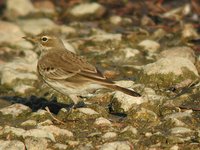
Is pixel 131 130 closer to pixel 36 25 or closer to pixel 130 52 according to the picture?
pixel 130 52

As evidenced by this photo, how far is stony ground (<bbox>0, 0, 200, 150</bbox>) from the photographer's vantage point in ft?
26.3

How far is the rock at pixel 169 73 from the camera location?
9.84 m

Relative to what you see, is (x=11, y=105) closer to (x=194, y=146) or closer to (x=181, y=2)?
(x=194, y=146)

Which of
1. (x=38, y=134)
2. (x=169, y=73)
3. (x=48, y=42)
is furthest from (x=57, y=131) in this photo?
(x=169, y=73)

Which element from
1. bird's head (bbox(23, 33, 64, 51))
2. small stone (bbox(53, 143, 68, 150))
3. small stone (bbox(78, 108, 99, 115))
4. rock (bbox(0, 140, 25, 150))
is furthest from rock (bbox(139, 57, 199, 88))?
rock (bbox(0, 140, 25, 150))

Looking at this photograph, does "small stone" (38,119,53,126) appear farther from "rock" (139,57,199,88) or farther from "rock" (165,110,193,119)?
"rock" (139,57,199,88)

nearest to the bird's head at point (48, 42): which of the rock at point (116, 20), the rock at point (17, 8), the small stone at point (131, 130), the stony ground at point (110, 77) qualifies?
the stony ground at point (110, 77)

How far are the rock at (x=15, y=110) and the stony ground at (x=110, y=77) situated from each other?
0.6 inches

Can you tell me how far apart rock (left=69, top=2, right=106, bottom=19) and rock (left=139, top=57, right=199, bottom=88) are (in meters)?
4.38

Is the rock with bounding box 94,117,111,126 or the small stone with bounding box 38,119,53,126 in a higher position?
the rock with bounding box 94,117,111,126

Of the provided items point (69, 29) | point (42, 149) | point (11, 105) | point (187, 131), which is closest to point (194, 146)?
point (187, 131)

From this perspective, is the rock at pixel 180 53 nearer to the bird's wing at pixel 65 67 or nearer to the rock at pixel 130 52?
the rock at pixel 130 52

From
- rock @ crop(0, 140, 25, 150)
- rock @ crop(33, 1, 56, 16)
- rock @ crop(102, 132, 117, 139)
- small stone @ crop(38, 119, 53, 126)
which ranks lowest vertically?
rock @ crop(33, 1, 56, 16)

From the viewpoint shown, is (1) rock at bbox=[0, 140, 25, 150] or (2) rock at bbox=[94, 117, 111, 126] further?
(2) rock at bbox=[94, 117, 111, 126]
